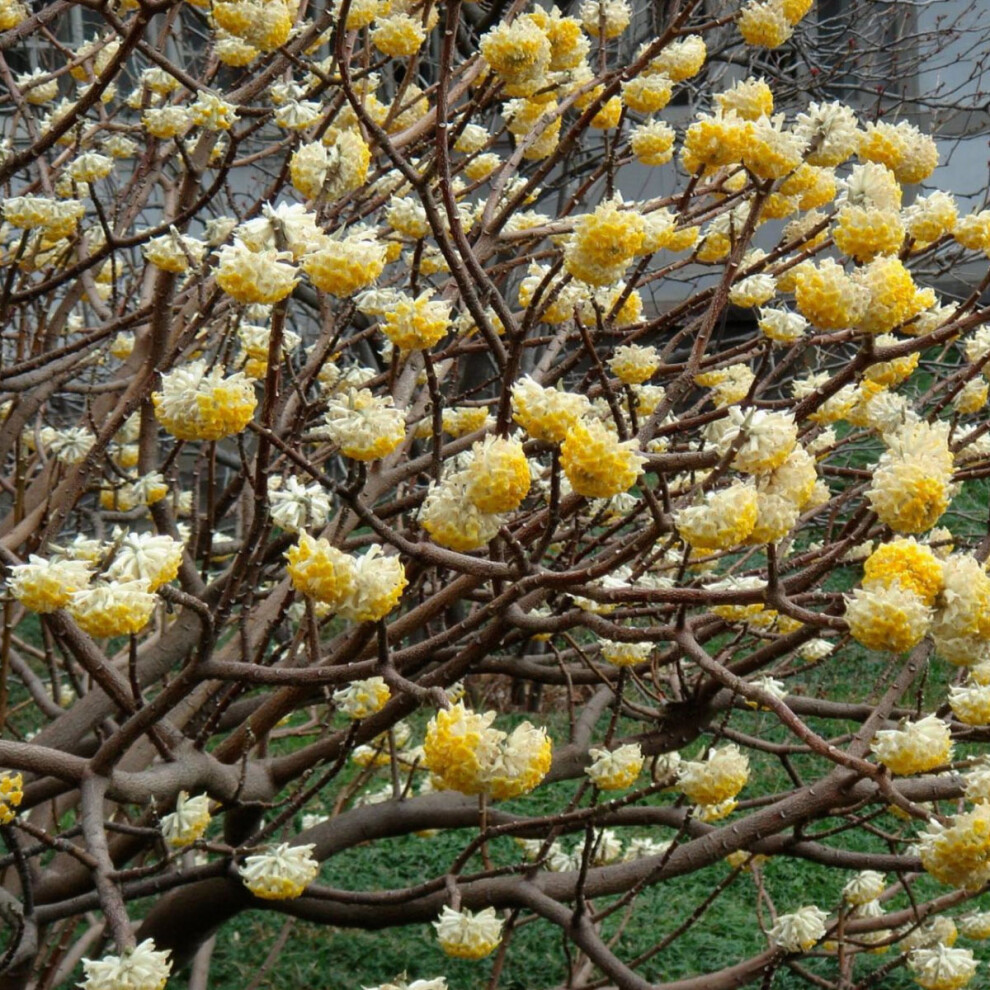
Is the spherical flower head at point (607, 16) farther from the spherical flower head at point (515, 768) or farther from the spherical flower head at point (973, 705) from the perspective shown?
the spherical flower head at point (515, 768)

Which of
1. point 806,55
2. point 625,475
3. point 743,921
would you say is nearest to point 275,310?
point 625,475

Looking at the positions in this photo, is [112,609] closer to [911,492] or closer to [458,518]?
[458,518]

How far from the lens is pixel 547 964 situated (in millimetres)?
5070

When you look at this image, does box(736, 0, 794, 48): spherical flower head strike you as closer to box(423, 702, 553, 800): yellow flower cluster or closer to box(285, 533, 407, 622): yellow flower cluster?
box(285, 533, 407, 622): yellow flower cluster

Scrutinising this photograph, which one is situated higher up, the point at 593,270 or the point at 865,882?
the point at 593,270

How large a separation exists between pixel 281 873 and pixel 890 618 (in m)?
1.30

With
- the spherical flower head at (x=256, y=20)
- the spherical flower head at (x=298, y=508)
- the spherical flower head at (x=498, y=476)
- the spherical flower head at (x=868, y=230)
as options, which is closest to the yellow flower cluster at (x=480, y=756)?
the spherical flower head at (x=498, y=476)

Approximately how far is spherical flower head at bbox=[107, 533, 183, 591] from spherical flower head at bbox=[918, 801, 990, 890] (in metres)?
1.23

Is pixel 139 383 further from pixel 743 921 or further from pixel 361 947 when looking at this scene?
pixel 743 921

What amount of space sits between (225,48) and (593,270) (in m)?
1.46

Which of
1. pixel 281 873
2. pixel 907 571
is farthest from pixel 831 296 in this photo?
pixel 281 873

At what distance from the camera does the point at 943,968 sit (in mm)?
2945

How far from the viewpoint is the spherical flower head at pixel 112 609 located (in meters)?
1.67

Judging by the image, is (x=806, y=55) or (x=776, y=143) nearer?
(x=776, y=143)
